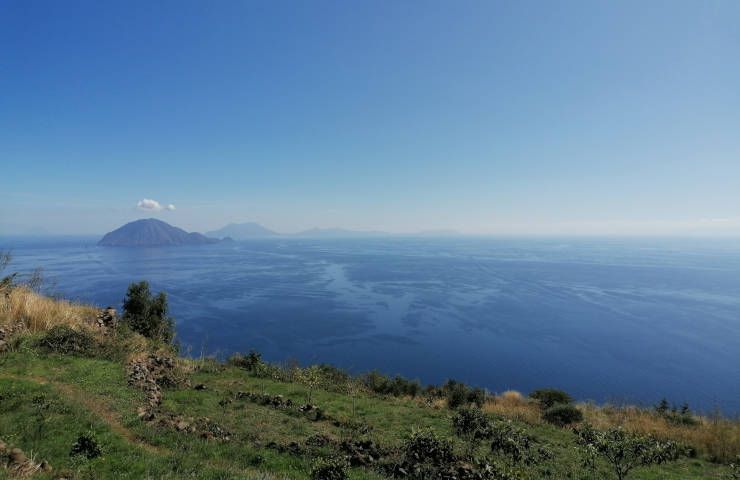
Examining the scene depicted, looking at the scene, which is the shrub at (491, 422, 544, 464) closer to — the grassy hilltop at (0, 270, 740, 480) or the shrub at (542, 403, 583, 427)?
the grassy hilltop at (0, 270, 740, 480)

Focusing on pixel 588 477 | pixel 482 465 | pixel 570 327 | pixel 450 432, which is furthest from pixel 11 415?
pixel 570 327

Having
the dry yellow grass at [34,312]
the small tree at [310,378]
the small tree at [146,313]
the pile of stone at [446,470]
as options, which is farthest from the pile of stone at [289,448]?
the small tree at [146,313]

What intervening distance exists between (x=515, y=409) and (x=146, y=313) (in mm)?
22387

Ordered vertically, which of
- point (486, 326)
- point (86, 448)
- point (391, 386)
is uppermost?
point (86, 448)

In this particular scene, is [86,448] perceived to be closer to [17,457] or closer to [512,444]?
[17,457]

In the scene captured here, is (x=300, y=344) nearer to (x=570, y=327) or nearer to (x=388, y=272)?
(x=570, y=327)

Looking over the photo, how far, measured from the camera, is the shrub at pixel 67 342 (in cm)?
1417

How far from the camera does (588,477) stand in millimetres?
9406

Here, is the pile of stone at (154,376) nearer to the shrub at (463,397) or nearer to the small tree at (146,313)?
the small tree at (146,313)

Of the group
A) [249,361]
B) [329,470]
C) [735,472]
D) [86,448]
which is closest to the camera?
[86,448]

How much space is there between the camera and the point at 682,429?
47.0ft

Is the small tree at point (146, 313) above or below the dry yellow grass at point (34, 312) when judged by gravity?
below

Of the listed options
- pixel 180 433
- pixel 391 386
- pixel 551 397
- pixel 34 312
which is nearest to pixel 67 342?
pixel 34 312

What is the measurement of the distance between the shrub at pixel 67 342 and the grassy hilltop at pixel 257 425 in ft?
0.16
